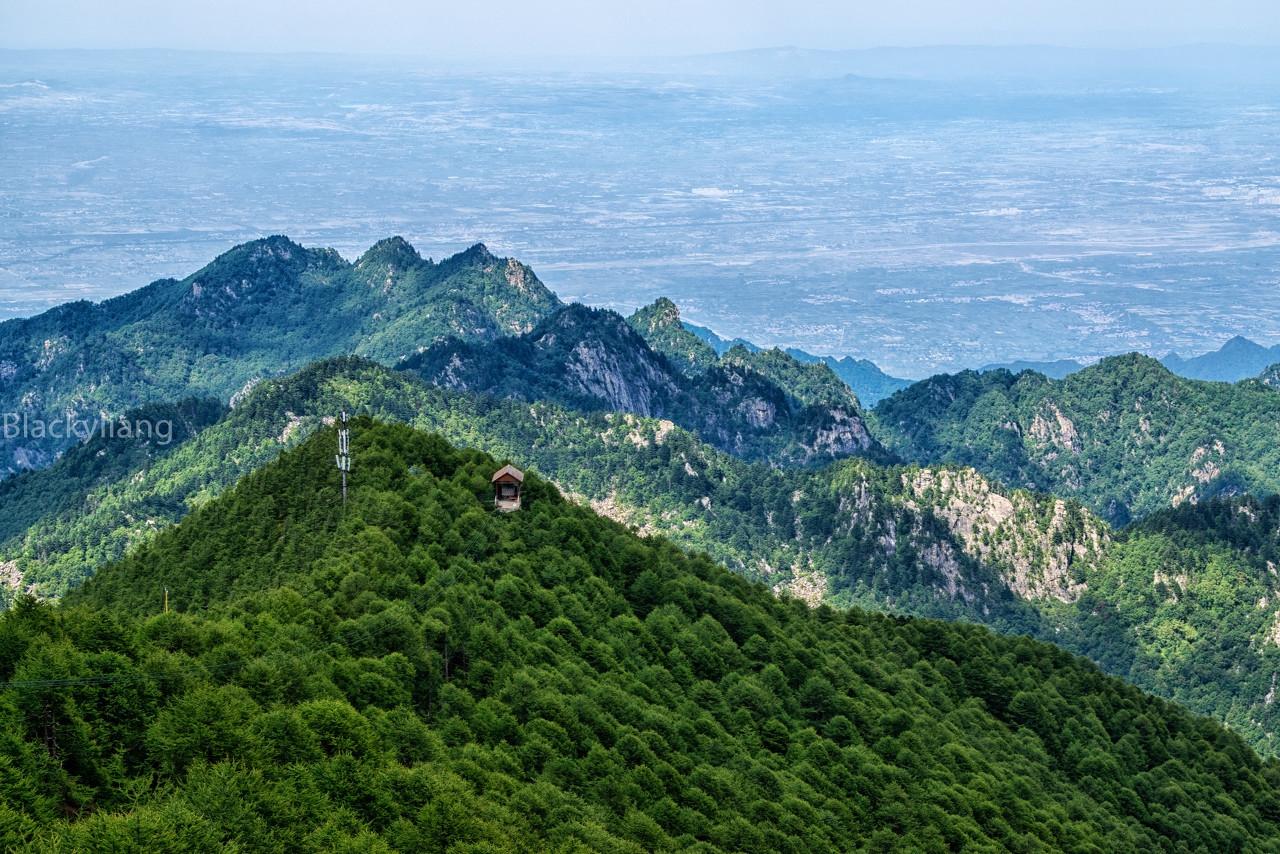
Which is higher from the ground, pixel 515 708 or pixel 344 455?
pixel 344 455

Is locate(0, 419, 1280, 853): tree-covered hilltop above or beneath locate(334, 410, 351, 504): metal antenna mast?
beneath

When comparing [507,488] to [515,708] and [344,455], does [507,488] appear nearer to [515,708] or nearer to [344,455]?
[344,455]

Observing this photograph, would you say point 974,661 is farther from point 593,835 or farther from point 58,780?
point 58,780

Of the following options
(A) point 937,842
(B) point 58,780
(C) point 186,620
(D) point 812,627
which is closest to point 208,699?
(B) point 58,780

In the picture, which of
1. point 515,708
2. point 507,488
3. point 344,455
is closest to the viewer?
point 515,708

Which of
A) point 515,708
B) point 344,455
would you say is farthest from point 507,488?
point 515,708

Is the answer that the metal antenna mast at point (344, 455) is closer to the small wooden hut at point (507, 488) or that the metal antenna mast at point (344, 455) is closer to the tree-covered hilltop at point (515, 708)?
the tree-covered hilltop at point (515, 708)

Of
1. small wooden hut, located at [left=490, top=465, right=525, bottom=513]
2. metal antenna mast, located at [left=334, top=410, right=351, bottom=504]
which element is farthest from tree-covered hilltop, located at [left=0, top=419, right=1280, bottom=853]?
metal antenna mast, located at [left=334, top=410, right=351, bottom=504]

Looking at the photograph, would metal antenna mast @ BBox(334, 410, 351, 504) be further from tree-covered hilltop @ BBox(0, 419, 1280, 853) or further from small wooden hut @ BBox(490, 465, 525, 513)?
small wooden hut @ BBox(490, 465, 525, 513)
